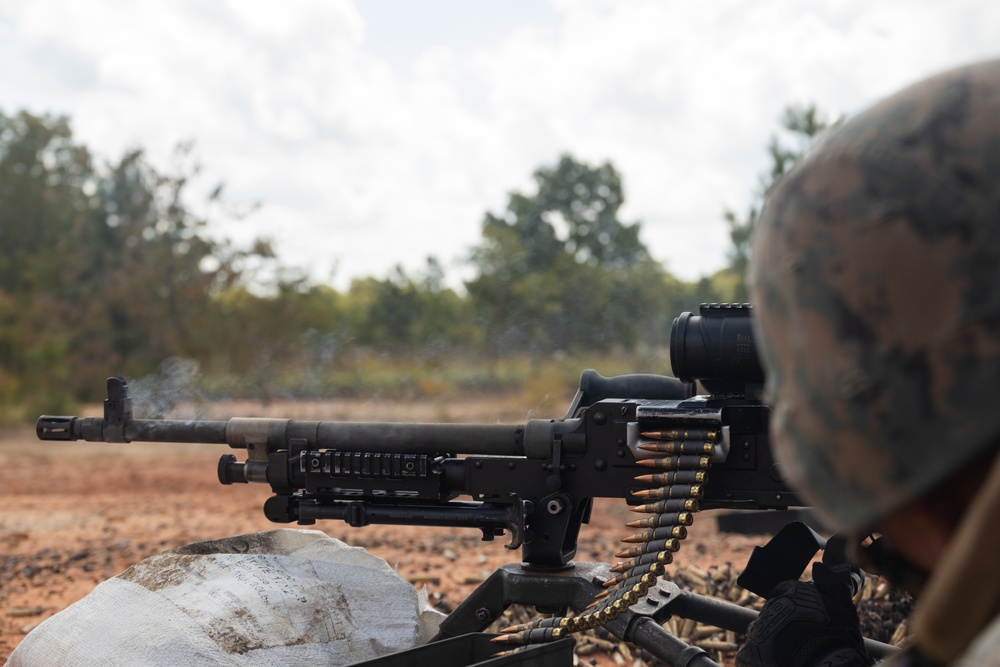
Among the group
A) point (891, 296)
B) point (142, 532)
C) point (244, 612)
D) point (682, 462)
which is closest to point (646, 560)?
point (682, 462)

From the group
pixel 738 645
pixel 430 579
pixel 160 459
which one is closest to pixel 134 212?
pixel 160 459

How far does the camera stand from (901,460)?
56.6 inches

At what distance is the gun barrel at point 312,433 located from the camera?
439 cm

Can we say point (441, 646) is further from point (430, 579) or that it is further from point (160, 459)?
point (160, 459)

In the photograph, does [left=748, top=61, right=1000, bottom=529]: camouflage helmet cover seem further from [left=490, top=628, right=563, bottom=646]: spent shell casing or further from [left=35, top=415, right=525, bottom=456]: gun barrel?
[left=35, top=415, right=525, bottom=456]: gun barrel

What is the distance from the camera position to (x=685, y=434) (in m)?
3.98

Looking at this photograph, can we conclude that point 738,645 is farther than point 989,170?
Yes

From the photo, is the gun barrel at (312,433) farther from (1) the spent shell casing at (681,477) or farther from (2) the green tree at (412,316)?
(2) the green tree at (412,316)

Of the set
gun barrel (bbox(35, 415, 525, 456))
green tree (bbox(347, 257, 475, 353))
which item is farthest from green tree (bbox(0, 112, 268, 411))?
gun barrel (bbox(35, 415, 525, 456))

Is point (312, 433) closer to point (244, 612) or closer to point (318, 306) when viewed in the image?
point (244, 612)

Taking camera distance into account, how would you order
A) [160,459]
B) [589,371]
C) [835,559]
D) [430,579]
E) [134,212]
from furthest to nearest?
1. [134,212]
2. [160,459]
3. [430,579]
4. [589,371]
5. [835,559]

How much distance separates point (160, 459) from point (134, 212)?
16.5 meters

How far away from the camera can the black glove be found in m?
3.67

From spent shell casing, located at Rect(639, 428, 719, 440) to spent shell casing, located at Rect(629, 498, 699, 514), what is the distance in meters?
0.24
